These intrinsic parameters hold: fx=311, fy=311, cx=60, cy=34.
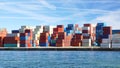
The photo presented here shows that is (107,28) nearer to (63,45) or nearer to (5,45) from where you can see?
(63,45)

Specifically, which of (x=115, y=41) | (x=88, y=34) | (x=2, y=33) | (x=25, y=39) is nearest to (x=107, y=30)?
(x=115, y=41)

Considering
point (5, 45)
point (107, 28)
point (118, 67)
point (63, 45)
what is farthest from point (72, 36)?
point (118, 67)

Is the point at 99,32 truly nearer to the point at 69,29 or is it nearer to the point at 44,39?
the point at 69,29

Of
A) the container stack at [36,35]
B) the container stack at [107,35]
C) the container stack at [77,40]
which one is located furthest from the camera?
the container stack at [36,35]

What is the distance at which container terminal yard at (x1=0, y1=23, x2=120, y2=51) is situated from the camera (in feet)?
401

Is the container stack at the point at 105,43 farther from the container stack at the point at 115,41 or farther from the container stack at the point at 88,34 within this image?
the container stack at the point at 88,34

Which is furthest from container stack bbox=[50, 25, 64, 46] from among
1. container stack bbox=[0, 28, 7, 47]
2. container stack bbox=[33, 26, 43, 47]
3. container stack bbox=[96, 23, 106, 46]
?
container stack bbox=[0, 28, 7, 47]

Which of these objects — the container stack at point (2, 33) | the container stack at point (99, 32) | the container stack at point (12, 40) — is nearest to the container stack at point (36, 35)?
the container stack at point (12, 40)

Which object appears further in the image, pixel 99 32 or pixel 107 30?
pixel 99 32

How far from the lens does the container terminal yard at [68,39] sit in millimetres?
122188

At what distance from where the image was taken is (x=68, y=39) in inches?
5128

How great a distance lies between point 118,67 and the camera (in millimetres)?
38000

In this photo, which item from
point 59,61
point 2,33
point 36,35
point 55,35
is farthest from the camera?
point 36,35

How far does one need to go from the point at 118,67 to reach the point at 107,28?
85769 millimetres
